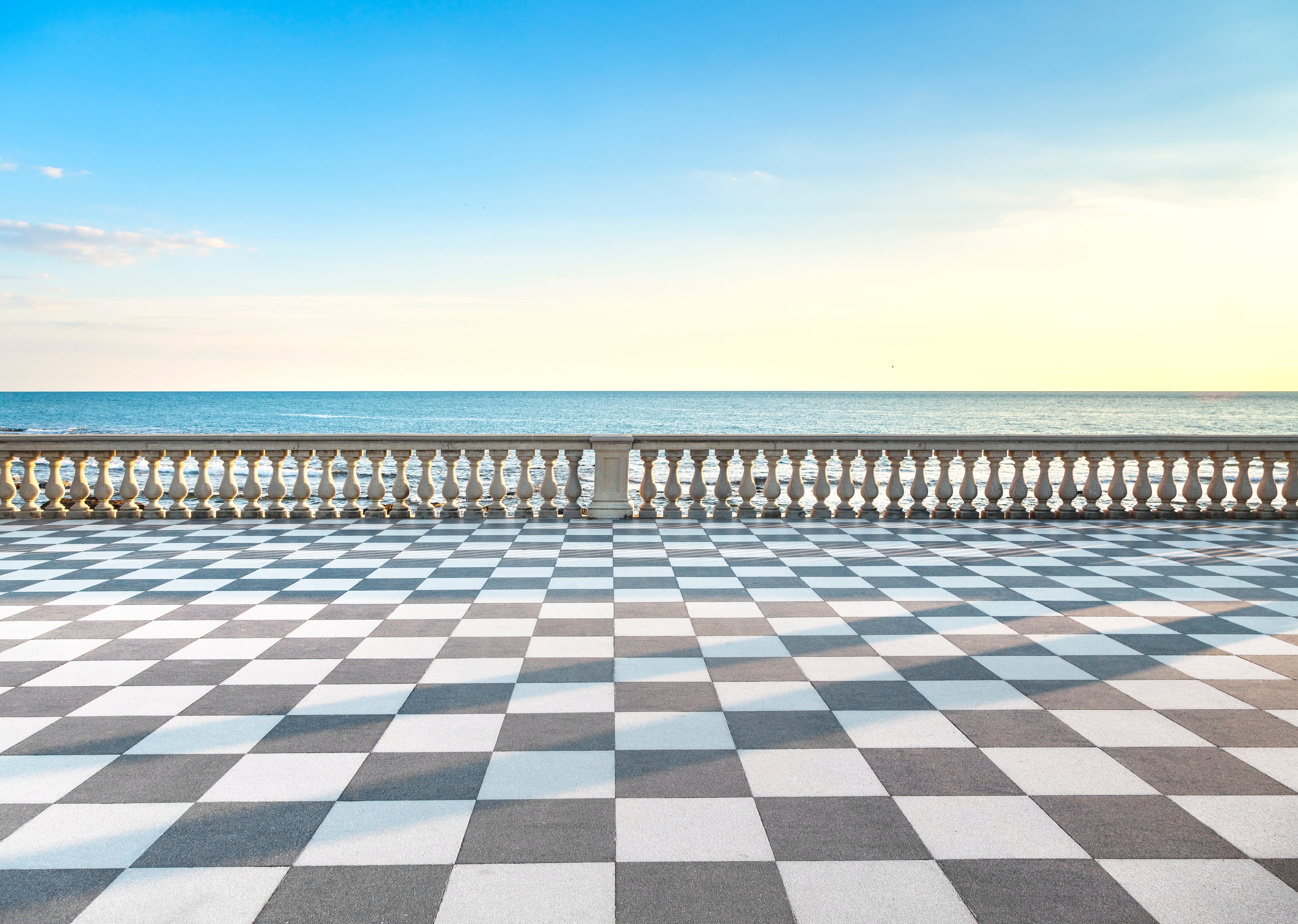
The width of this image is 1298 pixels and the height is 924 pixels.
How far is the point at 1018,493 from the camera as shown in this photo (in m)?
8.23

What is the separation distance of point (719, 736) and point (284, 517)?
6641 millimetres

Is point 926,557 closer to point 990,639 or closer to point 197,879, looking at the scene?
point 990,639

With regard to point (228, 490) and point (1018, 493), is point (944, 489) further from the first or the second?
point (228, 490)

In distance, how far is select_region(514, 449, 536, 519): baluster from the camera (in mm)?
8133

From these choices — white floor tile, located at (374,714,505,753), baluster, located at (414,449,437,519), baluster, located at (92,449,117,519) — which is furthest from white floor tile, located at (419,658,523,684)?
baluster, located at (92,449,117,519)

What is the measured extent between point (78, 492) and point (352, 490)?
2814 millimetres

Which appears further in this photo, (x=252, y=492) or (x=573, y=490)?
(x=573, y=490)

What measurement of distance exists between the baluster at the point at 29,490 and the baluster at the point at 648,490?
20.5ft

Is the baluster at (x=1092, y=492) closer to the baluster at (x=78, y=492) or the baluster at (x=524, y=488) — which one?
the baluster at (x=524, y=488)

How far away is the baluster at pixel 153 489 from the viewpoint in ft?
25.8

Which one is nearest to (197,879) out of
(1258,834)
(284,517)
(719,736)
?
(719,736)

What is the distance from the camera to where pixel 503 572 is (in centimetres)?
563

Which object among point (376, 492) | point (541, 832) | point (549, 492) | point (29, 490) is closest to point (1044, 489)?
point (549, 492)

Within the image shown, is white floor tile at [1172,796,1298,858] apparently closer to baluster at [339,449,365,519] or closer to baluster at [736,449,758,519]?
baluster at [736,449,758,519]
